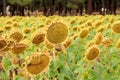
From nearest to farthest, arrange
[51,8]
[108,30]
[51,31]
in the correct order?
[51,31]
[108,30]
[51,8]

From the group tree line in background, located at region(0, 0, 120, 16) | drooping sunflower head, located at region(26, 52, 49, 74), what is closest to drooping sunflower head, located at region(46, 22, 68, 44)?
drooping sunflower head, located at region(26, 52, 49, 74)

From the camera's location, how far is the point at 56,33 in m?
2.55

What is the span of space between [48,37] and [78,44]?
1.92 meters

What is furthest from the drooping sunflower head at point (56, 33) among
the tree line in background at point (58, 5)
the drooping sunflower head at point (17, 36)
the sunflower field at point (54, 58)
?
the tree line in background at point (58, 5)

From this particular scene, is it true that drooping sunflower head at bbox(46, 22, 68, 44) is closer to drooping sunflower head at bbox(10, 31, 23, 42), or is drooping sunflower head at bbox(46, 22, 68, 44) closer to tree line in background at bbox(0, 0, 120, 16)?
drooping sunflower head at bbox(10, 31, 23, 42)

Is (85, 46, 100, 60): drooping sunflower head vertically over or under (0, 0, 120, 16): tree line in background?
over

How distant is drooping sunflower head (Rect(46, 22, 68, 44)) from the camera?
100 inches

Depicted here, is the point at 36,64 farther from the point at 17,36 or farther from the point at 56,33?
the point at 17,36

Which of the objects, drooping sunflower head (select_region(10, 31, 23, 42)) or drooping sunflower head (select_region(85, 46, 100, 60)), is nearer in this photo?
drooping sunflower head (select_region(85, 46, 100, 60))

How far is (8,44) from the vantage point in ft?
9.46

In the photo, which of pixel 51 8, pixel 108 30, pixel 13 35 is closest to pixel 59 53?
pixel 13 35

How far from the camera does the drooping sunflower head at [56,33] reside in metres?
2.55

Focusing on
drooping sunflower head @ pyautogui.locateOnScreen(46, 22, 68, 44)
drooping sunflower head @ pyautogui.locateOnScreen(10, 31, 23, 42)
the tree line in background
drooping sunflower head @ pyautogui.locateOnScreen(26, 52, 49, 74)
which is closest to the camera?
drooping sunflower head @ pyautogui.locateOnScreen(26, 52, 49, 74)

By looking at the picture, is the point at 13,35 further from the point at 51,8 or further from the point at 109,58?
the point at 51,8
